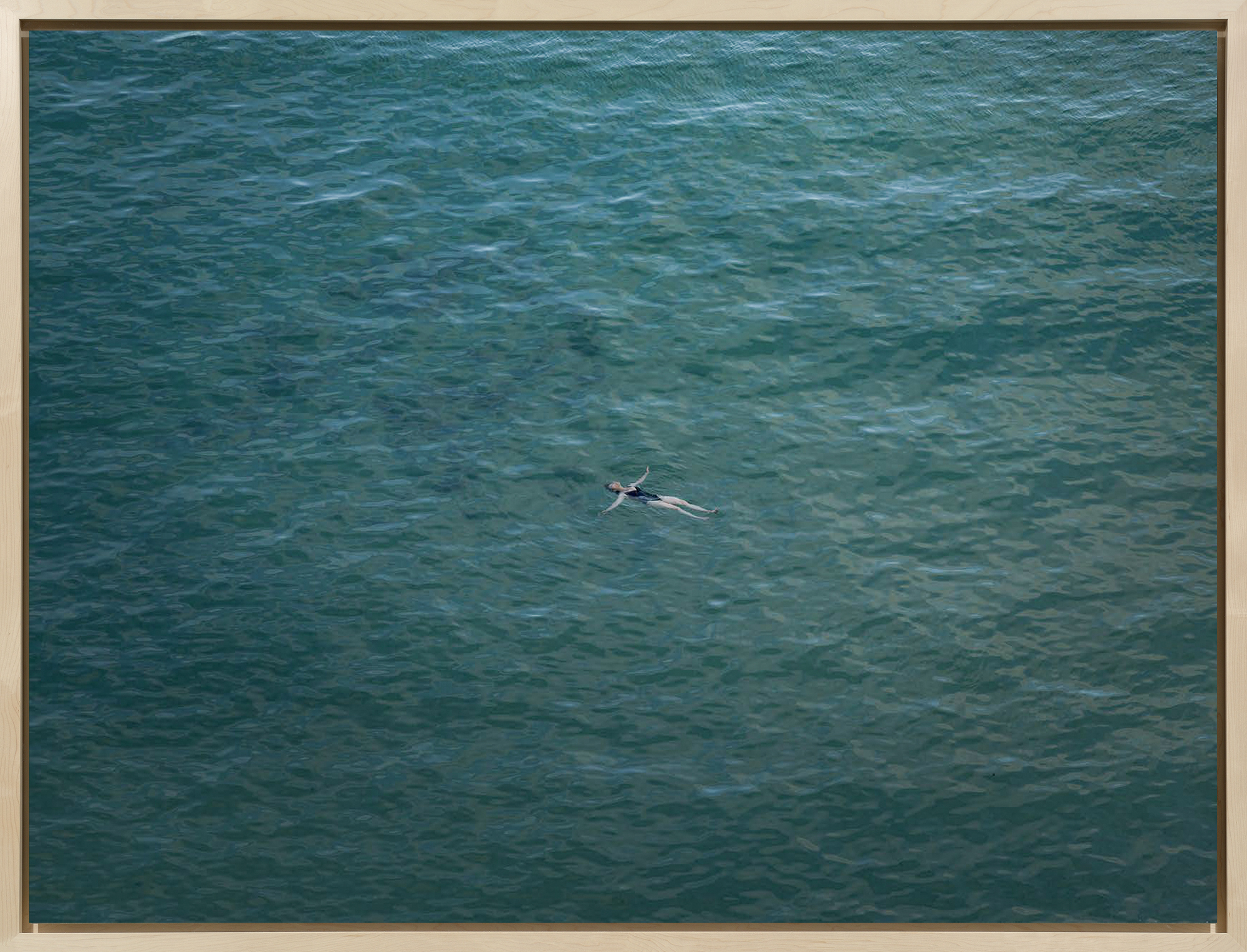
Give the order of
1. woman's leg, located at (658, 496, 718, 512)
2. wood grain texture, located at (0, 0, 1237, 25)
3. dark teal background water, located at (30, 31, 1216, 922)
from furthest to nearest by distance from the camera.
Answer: woman's leg, located at (658, 496, 718, 512) → dark teal background water, located at (30, 31, 1216, 922) → wood grain texture, located at (0, 0, 1237, 25)

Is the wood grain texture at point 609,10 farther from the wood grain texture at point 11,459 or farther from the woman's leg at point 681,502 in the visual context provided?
the woman's leg at point 681,502

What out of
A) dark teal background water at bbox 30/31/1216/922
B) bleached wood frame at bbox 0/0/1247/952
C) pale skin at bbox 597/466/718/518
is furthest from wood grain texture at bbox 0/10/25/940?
pale skin at bbox 597/466/718/518

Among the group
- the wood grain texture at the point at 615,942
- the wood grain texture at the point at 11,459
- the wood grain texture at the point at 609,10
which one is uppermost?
the wood grain texture at the point at 609,10

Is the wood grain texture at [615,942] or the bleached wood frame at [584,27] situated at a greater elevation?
the bleached wood frame at [584,27]

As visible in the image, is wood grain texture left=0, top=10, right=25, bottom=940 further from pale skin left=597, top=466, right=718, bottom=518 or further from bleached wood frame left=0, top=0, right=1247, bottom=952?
pale skin left=597, top=466, right=718, bottom=518

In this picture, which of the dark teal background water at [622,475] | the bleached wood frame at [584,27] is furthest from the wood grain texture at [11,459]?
the dark teal background water at [622,475]

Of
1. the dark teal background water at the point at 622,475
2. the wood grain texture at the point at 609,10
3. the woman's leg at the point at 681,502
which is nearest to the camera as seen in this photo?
the wood grain texture at the point at 609,10
